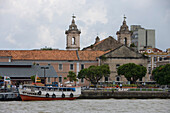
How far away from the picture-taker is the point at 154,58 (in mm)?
103500

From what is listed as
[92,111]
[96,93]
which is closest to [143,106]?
Result: [92,111]

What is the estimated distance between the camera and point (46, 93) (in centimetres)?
6600

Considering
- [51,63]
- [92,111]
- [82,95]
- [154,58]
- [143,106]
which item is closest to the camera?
[92,111]

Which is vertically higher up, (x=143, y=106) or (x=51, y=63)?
(x=51, y=63)

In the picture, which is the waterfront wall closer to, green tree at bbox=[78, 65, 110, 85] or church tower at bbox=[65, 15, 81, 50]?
green tree at bbox=[78, 65, 110, 85]

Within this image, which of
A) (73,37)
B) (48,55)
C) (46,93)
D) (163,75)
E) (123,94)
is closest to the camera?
(46,93)

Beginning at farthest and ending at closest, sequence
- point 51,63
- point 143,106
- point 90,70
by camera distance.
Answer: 1. point 51,63
2. point 90,70
3. point 143,106

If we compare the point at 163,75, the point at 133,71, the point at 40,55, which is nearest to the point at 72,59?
the point at 40,55

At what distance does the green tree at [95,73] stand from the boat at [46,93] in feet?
50.6

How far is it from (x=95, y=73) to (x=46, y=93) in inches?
715

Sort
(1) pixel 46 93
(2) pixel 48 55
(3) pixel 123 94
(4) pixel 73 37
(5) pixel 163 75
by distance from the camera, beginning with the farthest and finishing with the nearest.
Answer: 1. (4) pixel 73 37
2. (2) pixel 48 55
3. (5) pixel 163 75
4. (3) pixel 123 94
5. (1) pixel 46 93

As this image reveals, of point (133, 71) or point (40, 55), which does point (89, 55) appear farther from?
point (133, 71)

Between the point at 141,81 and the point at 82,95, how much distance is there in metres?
25.9

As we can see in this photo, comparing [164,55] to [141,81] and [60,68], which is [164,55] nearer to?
[141,81]
